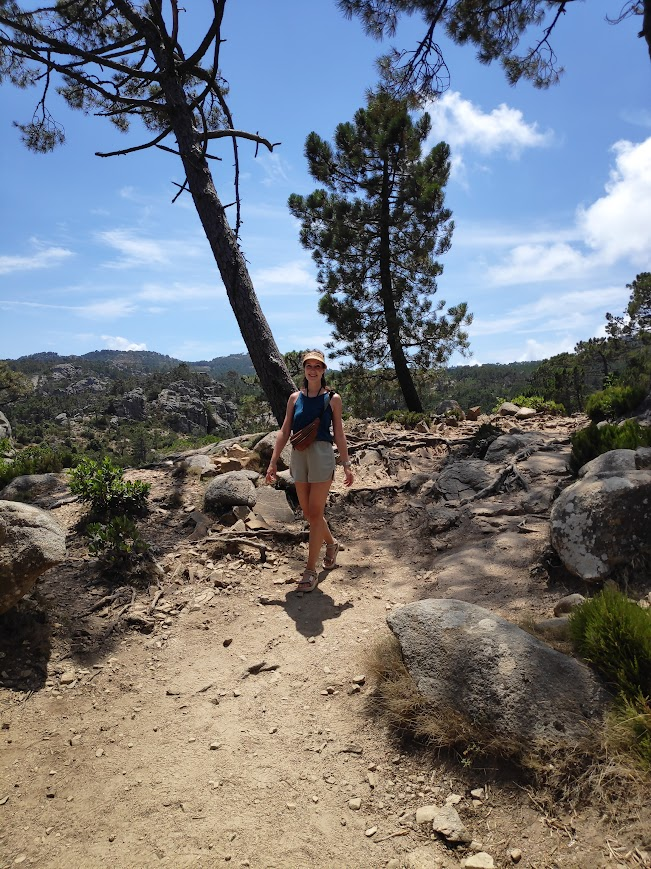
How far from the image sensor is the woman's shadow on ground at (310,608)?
3.97 meters

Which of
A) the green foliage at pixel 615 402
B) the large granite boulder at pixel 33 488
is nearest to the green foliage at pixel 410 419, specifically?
the green foliage at pixel 615 402

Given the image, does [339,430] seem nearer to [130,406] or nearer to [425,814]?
[425,814]

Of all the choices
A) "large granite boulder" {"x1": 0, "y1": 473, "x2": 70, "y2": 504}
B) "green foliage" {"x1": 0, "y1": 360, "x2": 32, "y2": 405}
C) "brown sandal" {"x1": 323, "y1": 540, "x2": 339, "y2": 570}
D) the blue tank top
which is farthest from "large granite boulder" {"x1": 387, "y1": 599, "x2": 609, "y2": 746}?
"green foliage" {"x1": 0, "y1": 360, "x2": 32, "y2": 405}

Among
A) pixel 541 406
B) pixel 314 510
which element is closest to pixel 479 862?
pixel 314 510

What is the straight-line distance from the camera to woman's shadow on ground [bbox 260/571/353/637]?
3.97 meters

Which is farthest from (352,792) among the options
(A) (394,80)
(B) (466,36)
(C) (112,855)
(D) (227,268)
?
(B) (466,36)

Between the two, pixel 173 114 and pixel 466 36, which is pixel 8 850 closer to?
pixel 173 114

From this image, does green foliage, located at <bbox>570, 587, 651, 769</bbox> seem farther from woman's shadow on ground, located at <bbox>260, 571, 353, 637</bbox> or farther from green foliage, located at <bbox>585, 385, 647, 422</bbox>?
green foliage, located at <bbox>585, 385, 647, 422</bbox>

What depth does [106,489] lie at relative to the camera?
546cm

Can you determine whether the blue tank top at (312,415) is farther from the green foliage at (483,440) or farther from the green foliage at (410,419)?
the green foliage at (410,419)

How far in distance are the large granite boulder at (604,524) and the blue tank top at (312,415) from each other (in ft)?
6.63

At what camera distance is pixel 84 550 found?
4.90 metres

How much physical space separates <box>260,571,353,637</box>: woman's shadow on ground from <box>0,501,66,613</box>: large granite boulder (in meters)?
1.80

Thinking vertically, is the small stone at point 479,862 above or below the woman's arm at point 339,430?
below
